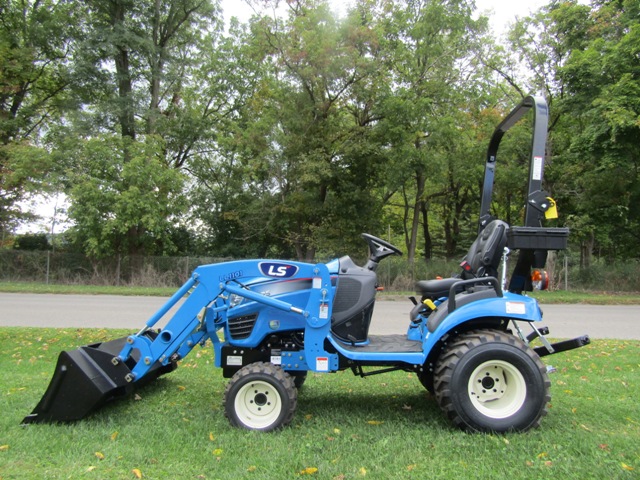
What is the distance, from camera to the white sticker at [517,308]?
3828mm

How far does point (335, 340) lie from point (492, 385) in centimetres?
132

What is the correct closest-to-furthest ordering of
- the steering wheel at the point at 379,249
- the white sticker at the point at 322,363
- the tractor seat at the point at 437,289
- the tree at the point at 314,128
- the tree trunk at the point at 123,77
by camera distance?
the white sticker at the point at 322,363
the steering wheel at the point at 379,249
the tractor seat at the point at 437,289
the tree at the point at 314,128
the tree trunk at the point at 123,77

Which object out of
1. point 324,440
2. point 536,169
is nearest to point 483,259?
point 536,169

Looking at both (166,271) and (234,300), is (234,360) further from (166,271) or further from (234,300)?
(166,271)

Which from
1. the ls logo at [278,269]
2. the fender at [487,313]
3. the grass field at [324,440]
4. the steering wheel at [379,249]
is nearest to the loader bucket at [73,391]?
the grass field at [324,440]

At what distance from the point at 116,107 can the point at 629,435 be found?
2173 cm

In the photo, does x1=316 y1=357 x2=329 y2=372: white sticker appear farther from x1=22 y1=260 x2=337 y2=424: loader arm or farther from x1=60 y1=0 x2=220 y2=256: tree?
x1=60 y1=0 x2=220 y2=256: tree

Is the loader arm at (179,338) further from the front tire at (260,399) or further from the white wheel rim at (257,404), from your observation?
the white wheel rim at (257,404)

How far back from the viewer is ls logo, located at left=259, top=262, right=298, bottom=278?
404cm

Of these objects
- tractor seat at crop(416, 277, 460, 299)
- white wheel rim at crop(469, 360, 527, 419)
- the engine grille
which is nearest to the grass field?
white wheel rim at crop(469, 360, 527, 419)

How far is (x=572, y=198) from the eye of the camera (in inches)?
795

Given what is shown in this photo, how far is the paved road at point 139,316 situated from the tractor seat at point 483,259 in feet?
14.1

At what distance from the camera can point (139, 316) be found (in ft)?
34.2

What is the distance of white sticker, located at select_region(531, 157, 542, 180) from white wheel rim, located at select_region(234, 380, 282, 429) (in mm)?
2728
